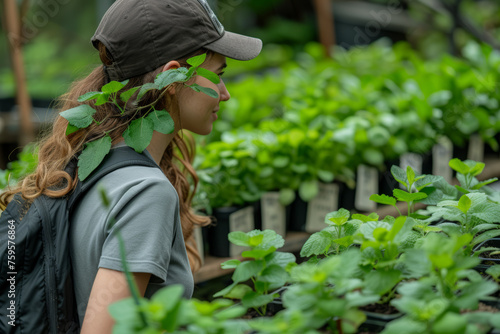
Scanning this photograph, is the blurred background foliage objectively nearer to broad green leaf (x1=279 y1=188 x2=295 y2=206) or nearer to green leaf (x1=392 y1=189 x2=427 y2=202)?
broad green leaf (x1=279 y1=188 x2=295 y2=206)

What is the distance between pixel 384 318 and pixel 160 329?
30cm

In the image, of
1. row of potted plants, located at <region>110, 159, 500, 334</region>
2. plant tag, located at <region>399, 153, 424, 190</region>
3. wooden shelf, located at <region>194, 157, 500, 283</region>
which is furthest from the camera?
plant tag, located at <region>399, 153, 424, 190</region>

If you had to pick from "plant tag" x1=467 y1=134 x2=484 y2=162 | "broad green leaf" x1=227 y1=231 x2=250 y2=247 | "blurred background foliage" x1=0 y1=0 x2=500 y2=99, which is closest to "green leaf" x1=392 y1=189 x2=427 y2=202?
"broad green leaf" x1=227 y1=231 x2=250 y2=247

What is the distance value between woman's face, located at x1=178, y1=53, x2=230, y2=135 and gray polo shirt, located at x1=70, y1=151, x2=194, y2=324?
7.4 inches

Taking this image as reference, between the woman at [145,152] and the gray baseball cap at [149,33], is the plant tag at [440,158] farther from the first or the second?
the gray baseball cap at [149,33]

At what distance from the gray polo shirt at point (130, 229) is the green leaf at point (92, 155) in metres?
0.03

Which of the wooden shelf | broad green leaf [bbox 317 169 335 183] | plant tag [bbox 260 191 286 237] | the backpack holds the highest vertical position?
the backpack

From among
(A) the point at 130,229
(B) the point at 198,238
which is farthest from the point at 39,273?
(B) the point at 198,238

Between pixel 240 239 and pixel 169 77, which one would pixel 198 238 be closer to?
pixel 169 77

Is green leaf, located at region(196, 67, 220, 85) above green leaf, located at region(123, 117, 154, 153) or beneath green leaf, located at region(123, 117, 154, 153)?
above

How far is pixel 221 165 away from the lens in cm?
194

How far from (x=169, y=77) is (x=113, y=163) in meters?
0.20

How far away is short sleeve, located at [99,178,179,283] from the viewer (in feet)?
3.16

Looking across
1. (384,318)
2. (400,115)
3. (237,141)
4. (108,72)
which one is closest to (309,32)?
(400,115)
